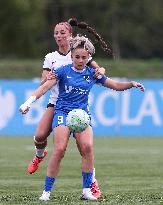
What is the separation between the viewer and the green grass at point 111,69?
35.8 metres

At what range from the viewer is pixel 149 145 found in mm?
23141

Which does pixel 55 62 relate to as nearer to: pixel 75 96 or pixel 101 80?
pixel 101 80

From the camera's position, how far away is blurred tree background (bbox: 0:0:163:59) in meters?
54.1

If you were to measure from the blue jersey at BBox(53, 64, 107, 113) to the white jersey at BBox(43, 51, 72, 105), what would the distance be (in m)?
0.94

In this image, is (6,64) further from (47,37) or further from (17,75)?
(47,37)

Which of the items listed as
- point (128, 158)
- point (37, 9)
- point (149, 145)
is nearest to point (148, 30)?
point (37, 9)

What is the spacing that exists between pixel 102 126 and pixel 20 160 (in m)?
8.97

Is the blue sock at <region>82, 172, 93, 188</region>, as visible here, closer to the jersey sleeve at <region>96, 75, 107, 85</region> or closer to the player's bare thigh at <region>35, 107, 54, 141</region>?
the jersey sleeve at <region>96, 75, 107, 85</region>

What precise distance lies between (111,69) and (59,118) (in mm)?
25779

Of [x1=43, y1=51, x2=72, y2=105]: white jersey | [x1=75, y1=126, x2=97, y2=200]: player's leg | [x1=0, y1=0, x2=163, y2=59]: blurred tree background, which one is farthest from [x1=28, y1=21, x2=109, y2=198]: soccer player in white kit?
[x1=0, y1=0, x2=163, y2=59]: blurred tree background

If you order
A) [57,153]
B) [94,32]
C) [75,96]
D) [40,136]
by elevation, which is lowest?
[57,153]

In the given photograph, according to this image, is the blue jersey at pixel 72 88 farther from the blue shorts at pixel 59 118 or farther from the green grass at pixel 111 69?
the green grass at pixel 111 69

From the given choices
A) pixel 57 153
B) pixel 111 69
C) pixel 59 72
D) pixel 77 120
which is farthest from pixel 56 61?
pixel 111 69

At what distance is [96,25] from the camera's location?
57969 millimetres
